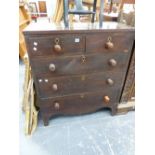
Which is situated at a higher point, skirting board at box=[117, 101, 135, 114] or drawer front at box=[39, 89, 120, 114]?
drawer front at box=[39, 89, 120, 114]

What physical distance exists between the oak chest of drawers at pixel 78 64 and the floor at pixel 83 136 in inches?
4.9

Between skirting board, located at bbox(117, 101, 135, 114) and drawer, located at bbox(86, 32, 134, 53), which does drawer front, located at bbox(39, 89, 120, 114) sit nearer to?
skirting board, located at bbox(117, 101, 135, 114)

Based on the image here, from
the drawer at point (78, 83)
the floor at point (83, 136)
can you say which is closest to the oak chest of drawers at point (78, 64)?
the drawer at point (78, 83)

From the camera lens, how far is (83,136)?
1351mm

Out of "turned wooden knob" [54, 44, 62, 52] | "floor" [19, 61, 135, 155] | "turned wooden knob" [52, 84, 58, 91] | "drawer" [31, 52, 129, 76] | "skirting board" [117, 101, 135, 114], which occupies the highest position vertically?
"turned wooden knob" [54, 44, 62, 52]

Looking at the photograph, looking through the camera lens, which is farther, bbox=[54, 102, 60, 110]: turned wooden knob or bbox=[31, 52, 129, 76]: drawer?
bbox=[54, 102, 60, 110]: turned wooden knob

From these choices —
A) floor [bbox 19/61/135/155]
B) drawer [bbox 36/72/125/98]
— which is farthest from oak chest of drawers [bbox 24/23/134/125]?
floor [bbox 19/61/135/155]

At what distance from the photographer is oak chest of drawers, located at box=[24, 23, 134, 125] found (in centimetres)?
105

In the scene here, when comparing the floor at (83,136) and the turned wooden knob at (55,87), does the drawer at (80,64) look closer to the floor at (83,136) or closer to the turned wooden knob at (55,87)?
the turned wooden knob at (55,87)

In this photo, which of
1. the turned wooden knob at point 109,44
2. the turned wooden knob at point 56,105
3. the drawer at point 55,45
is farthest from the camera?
the turned wooden knob at point 56,105

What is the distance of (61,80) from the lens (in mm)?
1229

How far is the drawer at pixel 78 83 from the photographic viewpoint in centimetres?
122
